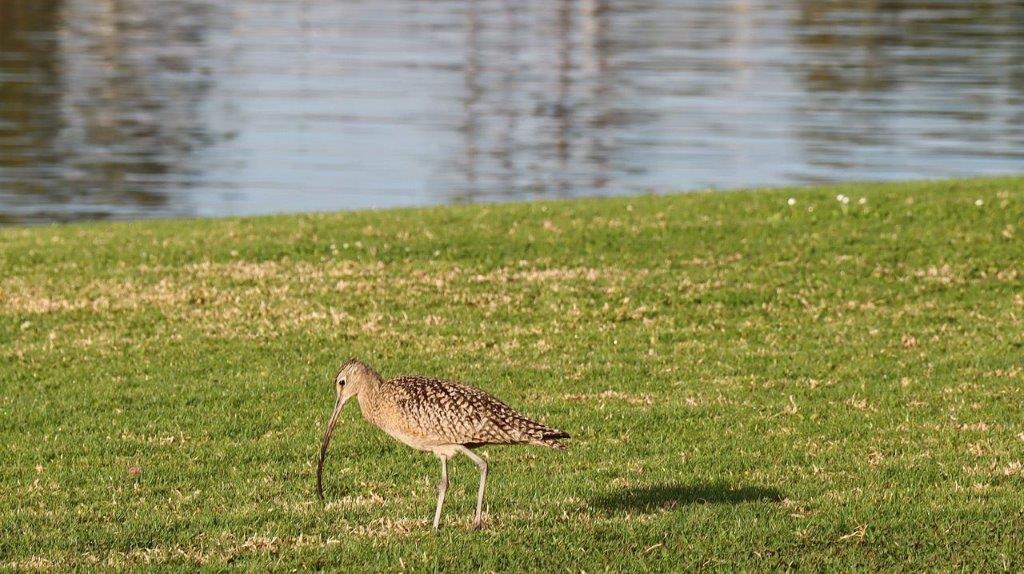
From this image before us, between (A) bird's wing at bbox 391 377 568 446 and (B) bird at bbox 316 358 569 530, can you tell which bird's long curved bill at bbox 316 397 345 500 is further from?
(A) bird's wing at bbox 391 377 568 446

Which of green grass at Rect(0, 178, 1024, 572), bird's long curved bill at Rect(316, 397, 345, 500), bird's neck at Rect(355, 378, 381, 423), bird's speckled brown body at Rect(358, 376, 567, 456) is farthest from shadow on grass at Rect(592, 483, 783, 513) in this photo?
bird's long curved bill at Rect(316, 397, 345, 500)

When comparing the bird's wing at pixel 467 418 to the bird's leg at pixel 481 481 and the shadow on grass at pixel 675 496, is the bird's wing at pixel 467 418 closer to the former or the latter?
the bird's leg at pixel 481 481

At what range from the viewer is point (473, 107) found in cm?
5453

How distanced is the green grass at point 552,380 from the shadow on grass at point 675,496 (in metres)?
0.03

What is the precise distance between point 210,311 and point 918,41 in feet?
213

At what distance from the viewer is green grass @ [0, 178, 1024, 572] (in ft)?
32.1

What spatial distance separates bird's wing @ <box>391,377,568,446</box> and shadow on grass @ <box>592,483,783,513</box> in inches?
48.4

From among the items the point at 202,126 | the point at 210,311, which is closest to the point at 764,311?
the point at 210,311

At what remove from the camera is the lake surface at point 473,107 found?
40.1 m

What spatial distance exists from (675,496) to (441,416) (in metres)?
2.03

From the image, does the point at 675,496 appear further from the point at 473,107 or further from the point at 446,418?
the point at 473,107

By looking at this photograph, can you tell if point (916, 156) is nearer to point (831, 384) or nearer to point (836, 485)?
point (831, 384)

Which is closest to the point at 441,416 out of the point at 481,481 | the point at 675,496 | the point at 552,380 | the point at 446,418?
the point at 446,418

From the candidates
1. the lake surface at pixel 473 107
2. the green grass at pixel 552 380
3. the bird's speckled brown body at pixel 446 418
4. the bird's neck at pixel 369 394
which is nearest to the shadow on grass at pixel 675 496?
the green grass at pixel 552 380
